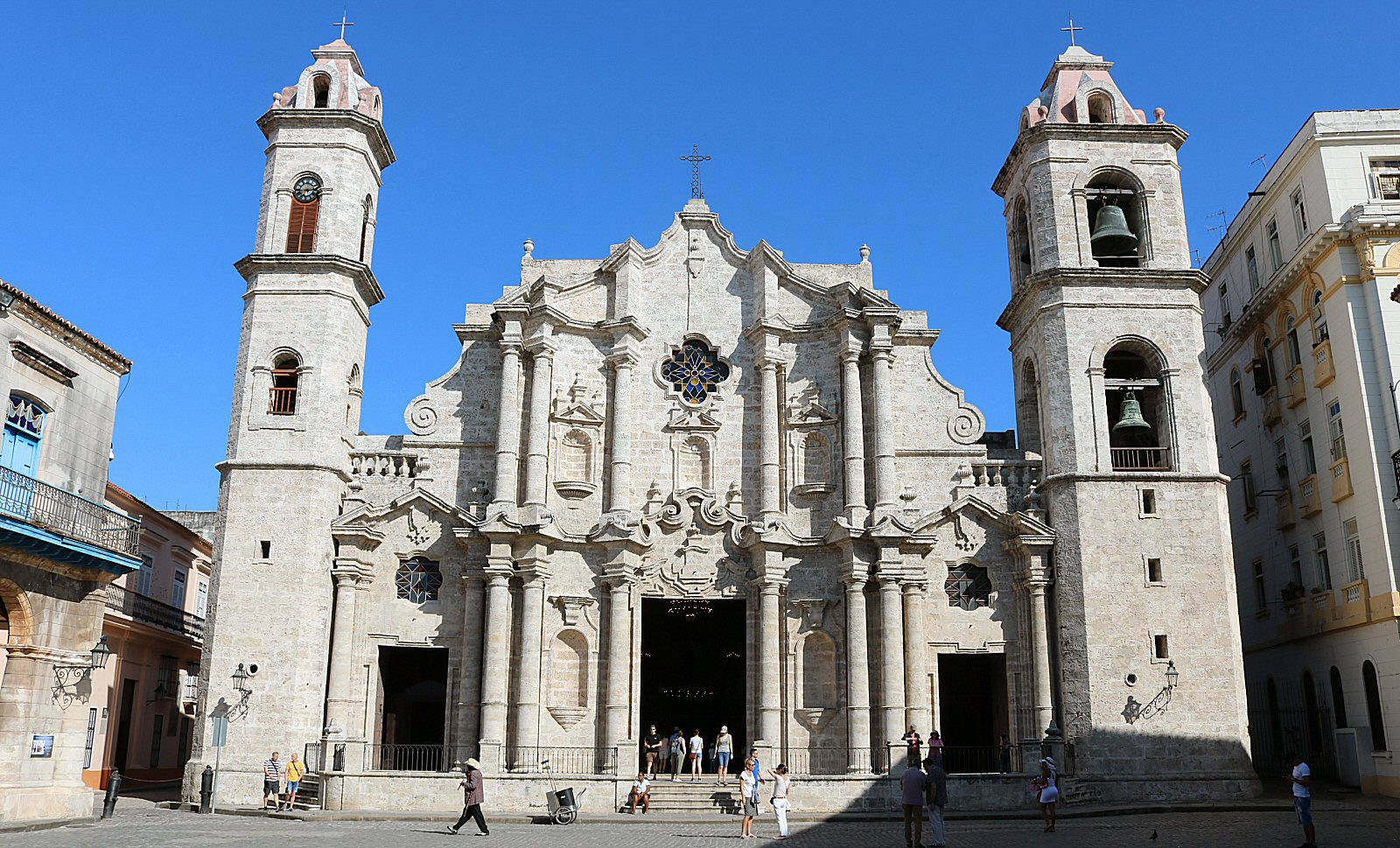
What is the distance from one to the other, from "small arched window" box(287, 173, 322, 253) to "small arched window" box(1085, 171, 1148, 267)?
1907cm

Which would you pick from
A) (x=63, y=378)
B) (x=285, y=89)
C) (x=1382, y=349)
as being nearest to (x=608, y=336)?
(x=285, y=89)

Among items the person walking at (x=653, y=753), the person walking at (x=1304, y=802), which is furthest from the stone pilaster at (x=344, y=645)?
the person walking at (x=1304, y=802)

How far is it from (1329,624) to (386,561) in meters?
22.8

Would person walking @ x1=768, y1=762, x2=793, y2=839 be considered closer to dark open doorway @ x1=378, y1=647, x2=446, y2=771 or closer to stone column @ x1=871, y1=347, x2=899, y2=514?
stone column @ x1=871, y1=347, x2=899, y2=514

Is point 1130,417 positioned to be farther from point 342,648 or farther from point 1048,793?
point 342,648

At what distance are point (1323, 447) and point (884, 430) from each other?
11.0 meters

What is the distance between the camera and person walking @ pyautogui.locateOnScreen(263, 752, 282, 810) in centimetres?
2458

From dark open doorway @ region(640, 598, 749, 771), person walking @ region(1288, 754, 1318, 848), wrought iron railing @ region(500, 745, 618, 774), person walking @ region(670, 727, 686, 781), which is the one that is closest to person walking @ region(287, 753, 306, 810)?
wrought iron railing @ region(500, 745, 618, 774)

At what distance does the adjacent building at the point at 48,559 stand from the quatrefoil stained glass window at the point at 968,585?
1783cm

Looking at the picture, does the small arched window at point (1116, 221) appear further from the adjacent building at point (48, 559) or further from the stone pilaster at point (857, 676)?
the adjacent building at point (48, 559)

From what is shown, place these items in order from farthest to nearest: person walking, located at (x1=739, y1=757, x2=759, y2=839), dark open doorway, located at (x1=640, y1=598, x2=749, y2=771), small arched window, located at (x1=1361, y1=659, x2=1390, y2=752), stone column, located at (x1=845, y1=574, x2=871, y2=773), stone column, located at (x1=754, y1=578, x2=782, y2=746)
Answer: dark open doorway, located at (x1=640, y1=598, x2=749, y2=771) → stone column, located at (x1=754, y1=578, x2=782, y2=746) → small arched window, located at (x1=1361, y1=659, x2=1390, y2=752) → stone column, located at (x1=845, y1=574, x2=871, y2=773) → person walking, located at (x1=739, y1=757, x2=759, y2=839)

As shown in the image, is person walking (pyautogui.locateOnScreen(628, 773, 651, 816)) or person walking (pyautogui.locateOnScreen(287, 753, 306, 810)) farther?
person walking (pyautogui.locateOnScreen(287, 753, 306, 810))

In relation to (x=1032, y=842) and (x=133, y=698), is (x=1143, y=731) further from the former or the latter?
(x=133, y=698)

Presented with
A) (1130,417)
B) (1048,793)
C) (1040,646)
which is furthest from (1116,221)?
(1048,793)
